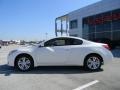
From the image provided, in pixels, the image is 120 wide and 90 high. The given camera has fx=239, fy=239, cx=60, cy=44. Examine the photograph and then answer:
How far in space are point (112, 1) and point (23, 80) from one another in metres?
25.1

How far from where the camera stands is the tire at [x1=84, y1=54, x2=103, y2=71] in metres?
10.3

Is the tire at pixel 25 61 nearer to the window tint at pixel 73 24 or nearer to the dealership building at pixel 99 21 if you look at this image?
the dealership building at pixel 99 21

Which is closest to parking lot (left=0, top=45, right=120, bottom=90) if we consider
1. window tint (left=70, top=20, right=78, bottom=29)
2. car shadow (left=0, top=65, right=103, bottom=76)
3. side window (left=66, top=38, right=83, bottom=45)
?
car shadow (left=0, top=65, right=103, bottom=76)

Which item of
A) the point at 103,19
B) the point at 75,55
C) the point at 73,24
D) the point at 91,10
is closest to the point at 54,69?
the point at 75,55

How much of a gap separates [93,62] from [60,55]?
1.46 m

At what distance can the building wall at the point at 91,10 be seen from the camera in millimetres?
30938

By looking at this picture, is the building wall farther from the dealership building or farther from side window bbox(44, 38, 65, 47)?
side window bbox(44, 38, 65, 47)

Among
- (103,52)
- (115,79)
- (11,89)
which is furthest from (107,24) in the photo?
(11,89)

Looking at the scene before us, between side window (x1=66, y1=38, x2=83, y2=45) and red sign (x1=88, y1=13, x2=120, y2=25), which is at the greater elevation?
red sign (x1=88, y1=13, x2=120, y2=25)

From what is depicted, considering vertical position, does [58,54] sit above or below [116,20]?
below

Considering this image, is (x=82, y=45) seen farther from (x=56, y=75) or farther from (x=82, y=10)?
(x=82, y=10)

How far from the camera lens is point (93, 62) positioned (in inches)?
406

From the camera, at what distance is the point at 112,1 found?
101 ft

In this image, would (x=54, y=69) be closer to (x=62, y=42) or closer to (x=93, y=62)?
(x=62, y=42)
